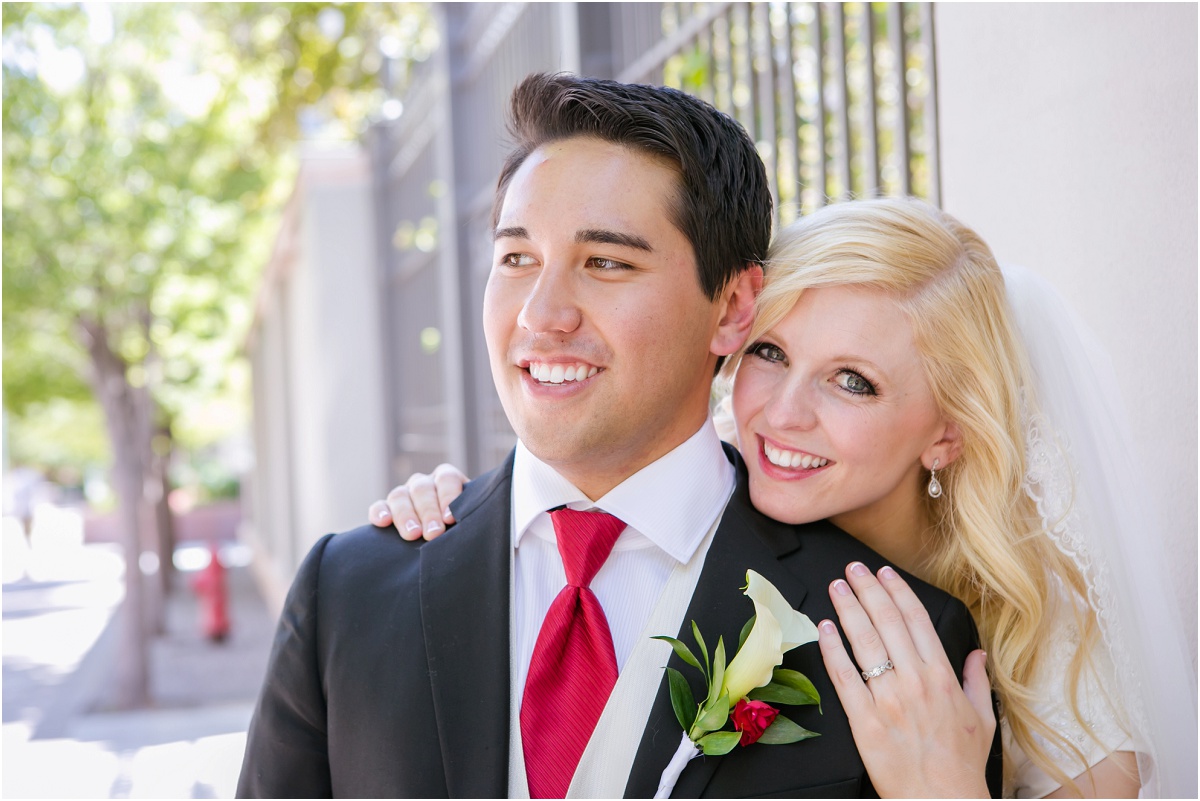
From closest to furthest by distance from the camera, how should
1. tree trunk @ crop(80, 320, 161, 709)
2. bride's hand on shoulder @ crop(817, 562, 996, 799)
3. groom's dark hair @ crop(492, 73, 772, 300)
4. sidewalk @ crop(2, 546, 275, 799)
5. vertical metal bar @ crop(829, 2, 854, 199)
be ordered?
bride's hand on shoulder @ crop(817, 562, 996, 799)
groom's dark hair @ crop(492, 73, 772, 300)
vertical metal bar @ crop(829, 2, 854, 199)
sidewalk @ crop(2, 546, 275, 799)
tree trunk @ crop(80, 320, 161, 709)

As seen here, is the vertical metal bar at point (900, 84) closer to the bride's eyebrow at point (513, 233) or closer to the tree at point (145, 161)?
the bride's eyebrow at point (513, 233)

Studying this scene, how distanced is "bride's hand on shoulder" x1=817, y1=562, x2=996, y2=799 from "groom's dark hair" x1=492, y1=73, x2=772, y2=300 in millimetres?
703

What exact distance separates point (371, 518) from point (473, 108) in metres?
5.46

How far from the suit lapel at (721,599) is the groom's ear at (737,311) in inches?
11.6

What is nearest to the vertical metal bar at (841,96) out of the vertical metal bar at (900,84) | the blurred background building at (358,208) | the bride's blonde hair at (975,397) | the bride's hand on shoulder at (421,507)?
the blurred background building at (358,208)

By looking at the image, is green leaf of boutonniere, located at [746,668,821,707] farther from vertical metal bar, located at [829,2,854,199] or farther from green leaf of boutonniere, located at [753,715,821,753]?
vertical metal bar, located at [829,2,854,199]

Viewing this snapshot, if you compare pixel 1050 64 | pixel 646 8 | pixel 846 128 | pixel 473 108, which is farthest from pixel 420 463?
pixel 1050 64

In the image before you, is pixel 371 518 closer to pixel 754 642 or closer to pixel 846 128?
pixel 754 642

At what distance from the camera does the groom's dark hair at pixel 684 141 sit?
7.36 ft

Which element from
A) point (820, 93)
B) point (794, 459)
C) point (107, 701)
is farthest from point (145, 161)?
point (794, 459)

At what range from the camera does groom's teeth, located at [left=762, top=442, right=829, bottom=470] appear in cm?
221

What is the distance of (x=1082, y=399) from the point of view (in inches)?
91.9

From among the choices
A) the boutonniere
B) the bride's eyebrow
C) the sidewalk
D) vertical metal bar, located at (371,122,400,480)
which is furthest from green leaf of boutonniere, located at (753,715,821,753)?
vertical metal bar, located at (371,122,400,480)

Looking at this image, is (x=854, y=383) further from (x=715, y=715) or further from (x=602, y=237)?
(x=715, y=715)
